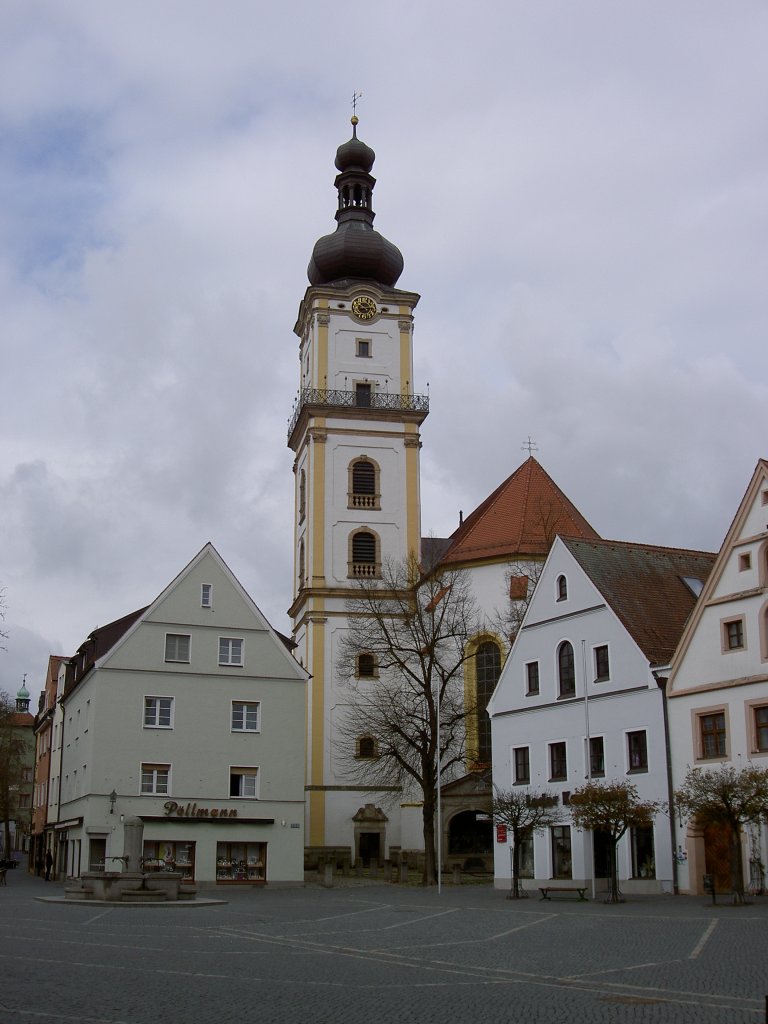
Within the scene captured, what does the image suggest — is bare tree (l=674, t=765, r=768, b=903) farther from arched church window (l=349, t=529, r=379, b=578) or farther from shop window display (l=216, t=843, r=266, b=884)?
arched church window (l=349, t=529, r=379, b=578)

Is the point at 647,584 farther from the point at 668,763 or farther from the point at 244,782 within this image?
the point at 244,782

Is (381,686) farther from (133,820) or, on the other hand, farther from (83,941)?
(83,941)

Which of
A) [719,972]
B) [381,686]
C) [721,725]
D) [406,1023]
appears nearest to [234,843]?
[381,686]

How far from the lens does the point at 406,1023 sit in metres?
12.8

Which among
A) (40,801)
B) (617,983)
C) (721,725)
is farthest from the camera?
(40,801)

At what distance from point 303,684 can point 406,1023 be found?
3730cm

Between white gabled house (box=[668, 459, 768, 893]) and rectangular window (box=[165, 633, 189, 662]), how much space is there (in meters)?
20.0

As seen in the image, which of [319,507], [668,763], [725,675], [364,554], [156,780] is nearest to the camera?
[725,675]

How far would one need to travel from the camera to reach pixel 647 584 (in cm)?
4150

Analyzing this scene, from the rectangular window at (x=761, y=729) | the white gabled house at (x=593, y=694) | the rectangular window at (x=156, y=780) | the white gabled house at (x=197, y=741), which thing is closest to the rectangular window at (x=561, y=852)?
the white gabled house at (x=593, y=694)

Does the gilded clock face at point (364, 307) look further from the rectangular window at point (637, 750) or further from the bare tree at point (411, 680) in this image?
the rectangular window at point (637, 750)

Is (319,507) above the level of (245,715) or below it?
above

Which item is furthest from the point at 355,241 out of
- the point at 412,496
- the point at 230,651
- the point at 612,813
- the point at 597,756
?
the point at 612,813

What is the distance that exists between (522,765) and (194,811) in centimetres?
1241
